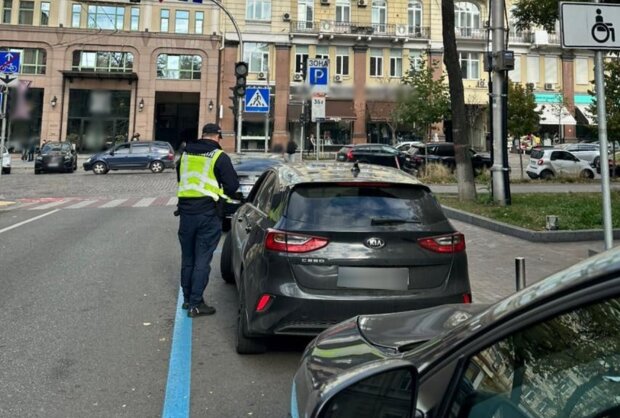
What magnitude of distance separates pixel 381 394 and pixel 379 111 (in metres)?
44.9

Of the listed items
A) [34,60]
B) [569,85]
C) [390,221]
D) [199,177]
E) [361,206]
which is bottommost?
[390,221]

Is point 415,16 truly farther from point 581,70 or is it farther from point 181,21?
point 181,21

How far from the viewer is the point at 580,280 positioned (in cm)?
138

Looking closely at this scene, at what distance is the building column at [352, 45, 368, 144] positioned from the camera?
4575 centimetres

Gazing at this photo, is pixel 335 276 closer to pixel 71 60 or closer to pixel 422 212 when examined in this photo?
pixel 422 212

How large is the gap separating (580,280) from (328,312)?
278cm

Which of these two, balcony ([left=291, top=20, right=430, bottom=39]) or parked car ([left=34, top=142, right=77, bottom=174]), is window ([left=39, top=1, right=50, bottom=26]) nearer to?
parked car ([left=34, top=142, right=77, bottom=174])

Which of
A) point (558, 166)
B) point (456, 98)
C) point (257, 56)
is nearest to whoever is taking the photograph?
point (456, 98)

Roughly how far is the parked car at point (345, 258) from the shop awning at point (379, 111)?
132ft

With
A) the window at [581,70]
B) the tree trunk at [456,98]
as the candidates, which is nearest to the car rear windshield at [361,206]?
the tree trunk at [456,98]

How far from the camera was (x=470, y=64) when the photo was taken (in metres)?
49.2

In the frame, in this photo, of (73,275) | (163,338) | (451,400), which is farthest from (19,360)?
(451,400)

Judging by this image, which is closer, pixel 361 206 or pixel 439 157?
pixel 361 206

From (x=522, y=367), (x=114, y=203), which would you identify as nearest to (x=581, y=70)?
(x=114, y=203)
